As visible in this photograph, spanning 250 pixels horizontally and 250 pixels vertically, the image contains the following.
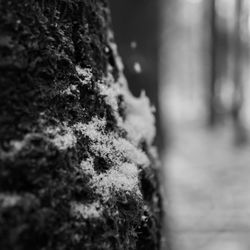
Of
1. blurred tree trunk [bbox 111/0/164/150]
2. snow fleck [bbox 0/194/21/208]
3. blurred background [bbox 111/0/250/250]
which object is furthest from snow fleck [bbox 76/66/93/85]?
blurred tree trunk [bbox 111/0/164/150]

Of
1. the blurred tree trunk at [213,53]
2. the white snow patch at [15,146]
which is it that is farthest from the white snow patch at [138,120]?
the blurred tree trunk at [213,53]

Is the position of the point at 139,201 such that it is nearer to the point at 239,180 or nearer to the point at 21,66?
the point at 21,66

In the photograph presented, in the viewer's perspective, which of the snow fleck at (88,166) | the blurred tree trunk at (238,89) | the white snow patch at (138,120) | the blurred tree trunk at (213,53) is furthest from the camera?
the blurred tree trunk at (213,53)

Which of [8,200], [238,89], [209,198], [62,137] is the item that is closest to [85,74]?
[62,137]

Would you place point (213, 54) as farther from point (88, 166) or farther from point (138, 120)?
point (88, 166)

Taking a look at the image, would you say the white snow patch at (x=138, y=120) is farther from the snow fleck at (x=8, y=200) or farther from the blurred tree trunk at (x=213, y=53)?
the blurred tree trunk at (x=213, y=53)

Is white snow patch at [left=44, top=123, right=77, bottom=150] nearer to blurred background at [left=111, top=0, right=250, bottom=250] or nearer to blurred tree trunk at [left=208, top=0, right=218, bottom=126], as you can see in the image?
blurred background at [left=111, top=0, right=250, bottom=250]

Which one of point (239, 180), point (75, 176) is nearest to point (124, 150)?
point (75, 176)
